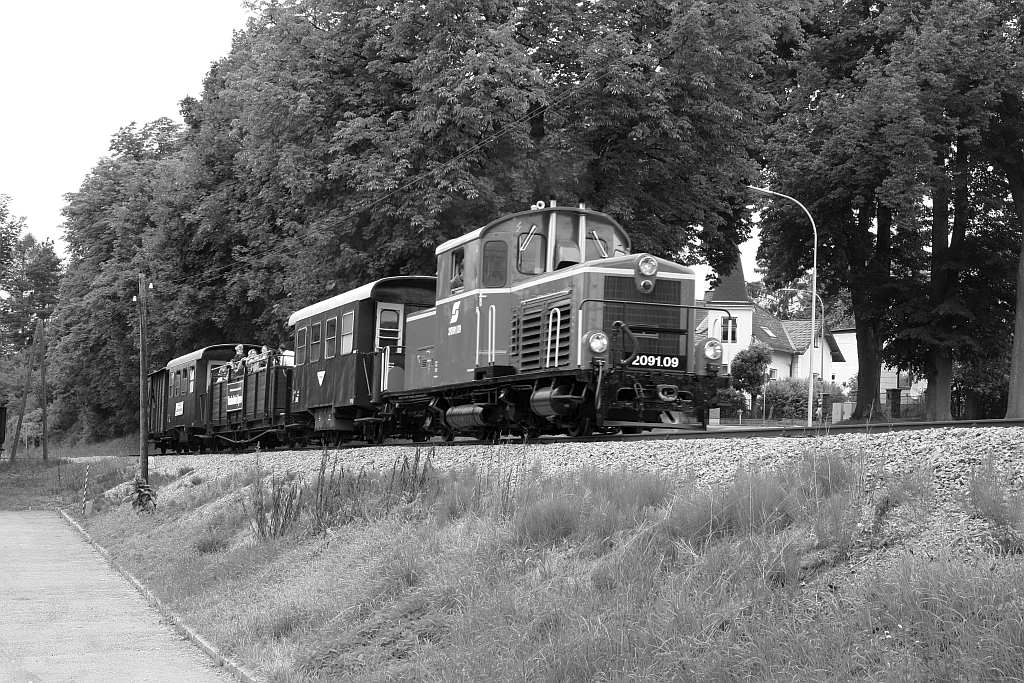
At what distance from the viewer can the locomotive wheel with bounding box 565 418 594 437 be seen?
16688mm

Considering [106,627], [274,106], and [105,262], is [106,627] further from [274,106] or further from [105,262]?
[105,262]

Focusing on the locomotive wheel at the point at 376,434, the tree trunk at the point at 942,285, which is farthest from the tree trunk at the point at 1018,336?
the locomotive wheel at the point at 376,434

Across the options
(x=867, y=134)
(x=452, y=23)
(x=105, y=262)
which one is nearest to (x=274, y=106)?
(x=452, y=23)

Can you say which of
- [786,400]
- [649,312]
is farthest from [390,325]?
[786,400]

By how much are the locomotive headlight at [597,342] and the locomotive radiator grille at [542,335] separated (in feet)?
1.82

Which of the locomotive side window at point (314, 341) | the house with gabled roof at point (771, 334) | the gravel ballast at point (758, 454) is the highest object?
the house with gabled roof at point (771, 334)

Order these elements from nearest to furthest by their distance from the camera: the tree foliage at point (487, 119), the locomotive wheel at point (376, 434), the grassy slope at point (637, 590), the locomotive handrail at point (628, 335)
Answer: the grassy slope at point (637, 590) → the locomotive handrail at point (628, 335) → the locomotive wheel at point (376, 434) → the tree foliage at point (487, 119)

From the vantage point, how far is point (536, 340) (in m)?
17.3

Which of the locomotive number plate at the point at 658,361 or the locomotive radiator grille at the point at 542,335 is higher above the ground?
the locomotive radiator grille at the point at 542,335

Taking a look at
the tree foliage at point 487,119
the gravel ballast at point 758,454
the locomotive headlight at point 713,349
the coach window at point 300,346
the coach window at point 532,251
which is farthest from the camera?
the tree foliage at point 487,119

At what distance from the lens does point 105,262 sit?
51.0m

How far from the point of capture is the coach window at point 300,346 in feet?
86.9

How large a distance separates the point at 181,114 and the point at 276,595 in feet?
176

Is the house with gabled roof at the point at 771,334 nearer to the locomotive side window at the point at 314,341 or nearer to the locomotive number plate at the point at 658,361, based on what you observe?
the locomotive side window at the point at 314,341
